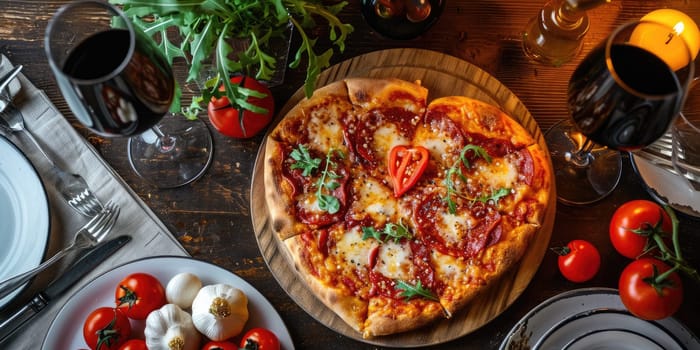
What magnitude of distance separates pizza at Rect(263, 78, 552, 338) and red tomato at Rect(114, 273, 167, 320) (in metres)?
0.45

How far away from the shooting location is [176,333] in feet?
6.91

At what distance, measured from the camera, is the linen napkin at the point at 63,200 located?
227 cm

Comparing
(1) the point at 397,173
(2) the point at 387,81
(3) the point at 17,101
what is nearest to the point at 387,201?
(1) the point at 397,173

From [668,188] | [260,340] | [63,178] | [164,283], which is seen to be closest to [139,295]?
[164,283]

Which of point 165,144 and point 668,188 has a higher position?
point 165,144

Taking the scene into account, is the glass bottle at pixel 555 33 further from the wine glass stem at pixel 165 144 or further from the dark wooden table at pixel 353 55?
the wine glass stem at pixel 165 144

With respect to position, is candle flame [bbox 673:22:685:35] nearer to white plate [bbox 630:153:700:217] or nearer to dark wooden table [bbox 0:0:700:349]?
dark wooden table [bbox 0:0:700:349]

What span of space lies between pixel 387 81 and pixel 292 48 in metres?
0.42

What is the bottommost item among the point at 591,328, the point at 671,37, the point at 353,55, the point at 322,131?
the point at 591,328

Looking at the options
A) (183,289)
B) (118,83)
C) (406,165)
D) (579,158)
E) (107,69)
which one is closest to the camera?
(118,83)

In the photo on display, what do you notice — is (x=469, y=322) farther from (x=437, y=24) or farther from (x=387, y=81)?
(x=437, y=24)

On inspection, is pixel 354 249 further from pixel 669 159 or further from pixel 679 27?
pixel 679 27

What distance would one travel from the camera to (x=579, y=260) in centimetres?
222

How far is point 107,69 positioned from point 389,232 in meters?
1.04
